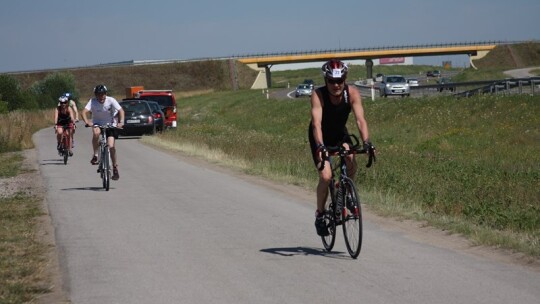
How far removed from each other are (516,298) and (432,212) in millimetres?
6016

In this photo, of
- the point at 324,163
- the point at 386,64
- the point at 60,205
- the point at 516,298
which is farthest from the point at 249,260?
the point at 386,64

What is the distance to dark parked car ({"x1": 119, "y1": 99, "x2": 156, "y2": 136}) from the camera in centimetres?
3953

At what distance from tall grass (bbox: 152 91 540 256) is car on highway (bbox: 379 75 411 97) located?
21.6 ft

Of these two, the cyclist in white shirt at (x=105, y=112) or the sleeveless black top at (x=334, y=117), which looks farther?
the cyclist in white shirt at (x=105, y=112)

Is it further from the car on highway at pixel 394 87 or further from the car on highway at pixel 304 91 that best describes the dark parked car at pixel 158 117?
the car on highway at pixel 304 91

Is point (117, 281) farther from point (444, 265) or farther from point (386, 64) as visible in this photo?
point (386, 64)

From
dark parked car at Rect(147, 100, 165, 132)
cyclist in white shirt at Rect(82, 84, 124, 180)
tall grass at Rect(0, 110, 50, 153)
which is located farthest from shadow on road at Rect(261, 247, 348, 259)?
dark parked car at Rect(147, 100, 165, 132)

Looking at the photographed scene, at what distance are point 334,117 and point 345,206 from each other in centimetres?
86

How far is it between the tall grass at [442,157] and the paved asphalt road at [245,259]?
112 centimetres

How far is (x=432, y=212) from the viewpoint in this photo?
44.6ft

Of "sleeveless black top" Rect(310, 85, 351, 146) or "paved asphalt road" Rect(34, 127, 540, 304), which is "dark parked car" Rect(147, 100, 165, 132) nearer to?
"paved asphalt road" Rect(34, 127, 540, 304)

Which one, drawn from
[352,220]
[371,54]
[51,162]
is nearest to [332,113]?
[352,220]

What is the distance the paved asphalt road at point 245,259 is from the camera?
799 centimetres

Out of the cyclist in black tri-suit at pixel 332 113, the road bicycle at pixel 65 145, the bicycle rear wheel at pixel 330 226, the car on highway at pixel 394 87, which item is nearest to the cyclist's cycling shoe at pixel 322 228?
the bicycle rear wheel at pixel 330 226
